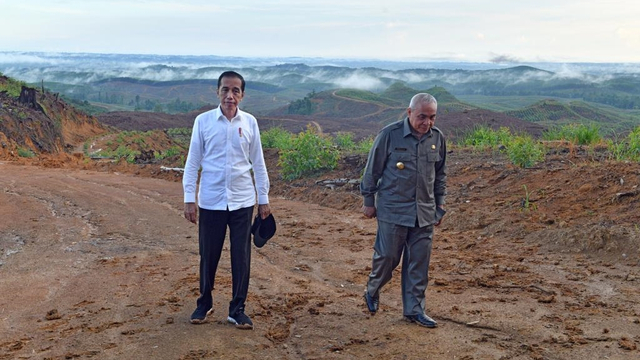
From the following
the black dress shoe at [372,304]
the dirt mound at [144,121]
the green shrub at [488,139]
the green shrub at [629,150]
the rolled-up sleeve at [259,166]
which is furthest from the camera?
the dirt mound at [144,121]

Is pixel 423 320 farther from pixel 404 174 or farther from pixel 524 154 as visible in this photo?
pixel 524 154

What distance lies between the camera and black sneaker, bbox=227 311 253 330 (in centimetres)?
510

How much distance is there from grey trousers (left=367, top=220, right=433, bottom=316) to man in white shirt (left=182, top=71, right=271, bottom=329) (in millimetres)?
1003

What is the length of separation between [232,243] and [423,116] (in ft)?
5.45

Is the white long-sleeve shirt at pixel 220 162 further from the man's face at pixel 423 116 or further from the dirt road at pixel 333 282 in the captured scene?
the man's face at pixel 423 116

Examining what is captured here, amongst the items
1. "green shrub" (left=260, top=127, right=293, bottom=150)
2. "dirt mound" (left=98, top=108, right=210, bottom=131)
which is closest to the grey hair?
"green shrub" (left=260, top=127, right=293, bottom=150)

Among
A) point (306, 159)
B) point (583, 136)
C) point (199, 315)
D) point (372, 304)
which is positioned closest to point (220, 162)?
point (199, 315)

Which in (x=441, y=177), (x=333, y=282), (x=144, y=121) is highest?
(x=441, y=177)

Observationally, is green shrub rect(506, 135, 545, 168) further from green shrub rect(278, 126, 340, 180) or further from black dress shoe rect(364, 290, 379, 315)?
black dress shoe rect(364, 290, 379, 315)

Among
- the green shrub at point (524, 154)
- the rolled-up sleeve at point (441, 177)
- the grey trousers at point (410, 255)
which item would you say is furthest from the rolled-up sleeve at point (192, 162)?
the green shrub at point (524, 154)

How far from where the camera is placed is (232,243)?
5.17m

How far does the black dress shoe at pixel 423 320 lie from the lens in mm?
5160

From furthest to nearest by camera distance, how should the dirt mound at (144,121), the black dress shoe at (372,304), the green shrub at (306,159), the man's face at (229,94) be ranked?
the dirt mound at (144,121) → the green shrub at (306,159) → the black dress shoe at (372,304) → the man's face at (229,94)

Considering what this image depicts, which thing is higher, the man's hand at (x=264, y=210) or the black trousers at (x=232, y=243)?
the man's hand at (x=264, y=210)
